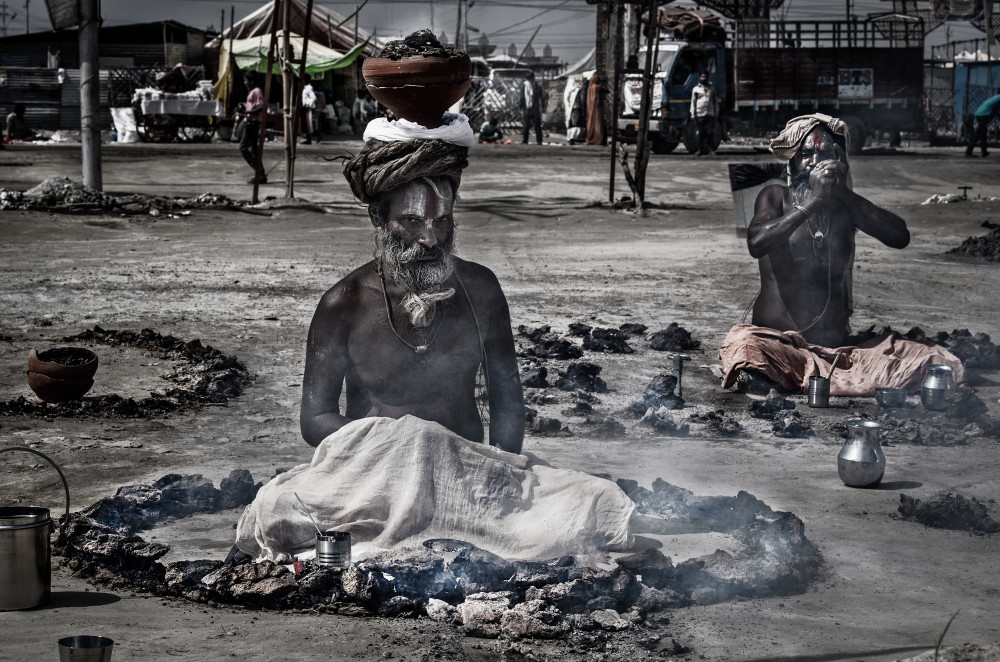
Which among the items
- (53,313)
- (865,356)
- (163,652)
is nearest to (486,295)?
(163,652)

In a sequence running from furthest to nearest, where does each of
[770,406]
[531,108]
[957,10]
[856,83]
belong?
[957,10] → [531,108] → [856,83] → [770,406]

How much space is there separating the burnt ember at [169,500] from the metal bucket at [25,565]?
2.52ft

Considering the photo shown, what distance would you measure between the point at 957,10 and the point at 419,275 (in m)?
35.7

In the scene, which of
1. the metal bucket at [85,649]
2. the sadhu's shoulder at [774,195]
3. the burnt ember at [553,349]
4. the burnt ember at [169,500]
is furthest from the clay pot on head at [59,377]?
the sadhu's shoulder at [774,195]

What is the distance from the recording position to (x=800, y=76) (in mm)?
29484

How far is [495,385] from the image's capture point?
4293 millimetres

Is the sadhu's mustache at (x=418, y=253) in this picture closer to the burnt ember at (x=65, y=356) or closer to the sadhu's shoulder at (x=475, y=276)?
the sadhu's shoulder at (x=475, y=276)

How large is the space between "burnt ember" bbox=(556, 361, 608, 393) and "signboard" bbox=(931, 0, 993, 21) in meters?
31.3

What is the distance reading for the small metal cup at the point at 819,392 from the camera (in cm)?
694

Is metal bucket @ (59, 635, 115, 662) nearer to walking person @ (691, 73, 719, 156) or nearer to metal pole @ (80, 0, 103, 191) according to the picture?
metal pole @ (80, 0, 103, 191)

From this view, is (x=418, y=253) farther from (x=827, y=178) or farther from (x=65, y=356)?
(x=827, y=178)

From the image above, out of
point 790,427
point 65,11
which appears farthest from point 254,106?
point 790,427

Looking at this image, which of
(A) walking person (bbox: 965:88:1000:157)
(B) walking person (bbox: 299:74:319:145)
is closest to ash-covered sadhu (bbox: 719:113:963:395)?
(A) walking person (bbox: 965:88:1000:157)

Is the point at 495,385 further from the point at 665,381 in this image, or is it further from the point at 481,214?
the point at 481,214
